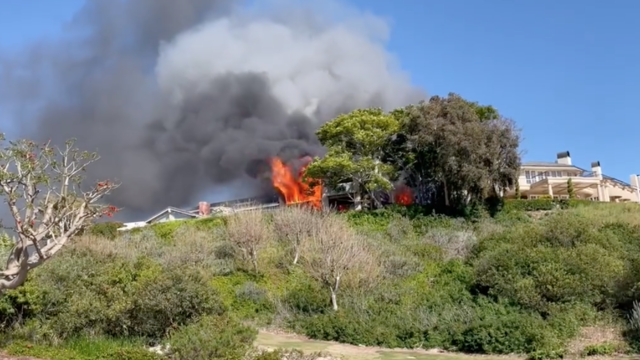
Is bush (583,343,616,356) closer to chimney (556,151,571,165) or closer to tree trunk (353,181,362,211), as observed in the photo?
tree trunk (353,181,362,211)

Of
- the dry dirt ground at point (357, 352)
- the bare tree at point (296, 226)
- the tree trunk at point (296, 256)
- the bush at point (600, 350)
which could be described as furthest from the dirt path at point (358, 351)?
the bare tree at point (296, 226)

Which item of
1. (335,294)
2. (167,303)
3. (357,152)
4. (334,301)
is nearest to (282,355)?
(167,303)

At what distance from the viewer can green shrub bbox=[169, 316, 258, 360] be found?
35.9 ft

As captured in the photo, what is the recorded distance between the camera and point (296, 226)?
28.3 m

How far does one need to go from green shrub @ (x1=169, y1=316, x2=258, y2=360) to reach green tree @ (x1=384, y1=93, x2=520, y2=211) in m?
26.3

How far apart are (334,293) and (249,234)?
8.01 meters

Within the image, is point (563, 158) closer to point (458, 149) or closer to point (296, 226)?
point (458, 149)

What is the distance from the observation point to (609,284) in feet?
58.7

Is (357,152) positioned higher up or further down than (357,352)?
higher up

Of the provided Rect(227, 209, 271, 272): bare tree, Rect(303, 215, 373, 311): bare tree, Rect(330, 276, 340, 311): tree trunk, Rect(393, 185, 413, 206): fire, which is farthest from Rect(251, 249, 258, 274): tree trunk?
Rect(393, 185, 413, 206): fire

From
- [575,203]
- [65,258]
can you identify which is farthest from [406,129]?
[65,258]

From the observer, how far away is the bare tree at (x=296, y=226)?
28000 millimetres

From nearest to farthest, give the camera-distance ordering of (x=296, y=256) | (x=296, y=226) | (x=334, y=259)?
(x=334, y=259)
(x=296, y=256)
(x=296, y=226)

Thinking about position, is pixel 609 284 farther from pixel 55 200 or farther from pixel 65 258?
pixel 65 258
